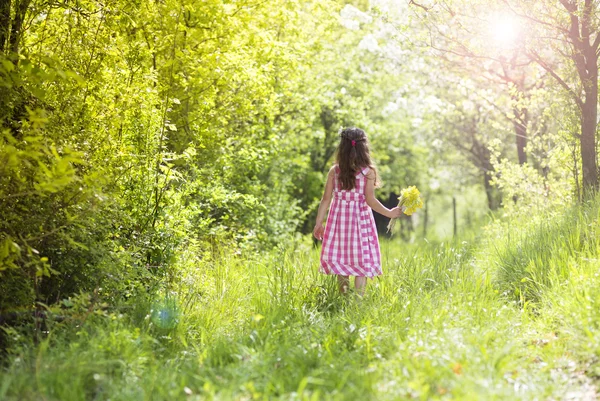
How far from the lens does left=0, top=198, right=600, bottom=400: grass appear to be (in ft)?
11.9

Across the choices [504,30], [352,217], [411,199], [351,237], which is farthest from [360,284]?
[504,30]

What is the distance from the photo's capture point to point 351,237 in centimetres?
599

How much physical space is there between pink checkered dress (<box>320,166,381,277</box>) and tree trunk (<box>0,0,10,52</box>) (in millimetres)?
2991

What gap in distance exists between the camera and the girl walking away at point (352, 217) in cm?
593

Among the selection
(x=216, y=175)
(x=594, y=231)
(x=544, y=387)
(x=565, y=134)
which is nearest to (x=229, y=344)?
(x=544, y=387)

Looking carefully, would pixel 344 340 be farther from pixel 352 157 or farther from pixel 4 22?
pixel 4 22

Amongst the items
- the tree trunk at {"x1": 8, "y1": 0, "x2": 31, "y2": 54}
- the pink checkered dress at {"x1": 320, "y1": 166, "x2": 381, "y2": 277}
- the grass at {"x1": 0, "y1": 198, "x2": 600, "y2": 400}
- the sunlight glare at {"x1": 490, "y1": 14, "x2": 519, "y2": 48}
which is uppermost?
the sunlight glare at {"x1": 490, "y1": 14, "x2": 519, "y2": 48}

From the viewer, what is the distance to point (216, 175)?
8.26 meters

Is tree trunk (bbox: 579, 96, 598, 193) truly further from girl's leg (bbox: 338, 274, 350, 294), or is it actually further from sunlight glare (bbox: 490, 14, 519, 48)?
girl's leg (bbox: 338, 274, 350, 294)

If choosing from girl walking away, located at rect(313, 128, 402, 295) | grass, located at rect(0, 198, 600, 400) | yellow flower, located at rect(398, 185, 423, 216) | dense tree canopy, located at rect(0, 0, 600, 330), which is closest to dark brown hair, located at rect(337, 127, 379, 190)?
girl walking away, located at rect(313, 128, 402, 295)

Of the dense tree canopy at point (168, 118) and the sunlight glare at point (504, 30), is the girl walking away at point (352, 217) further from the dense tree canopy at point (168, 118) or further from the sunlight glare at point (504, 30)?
the sunlight glare at point (504, 30)

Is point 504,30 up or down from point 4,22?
up

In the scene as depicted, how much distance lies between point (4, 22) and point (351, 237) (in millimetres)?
3378

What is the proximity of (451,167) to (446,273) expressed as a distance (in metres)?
17.1
